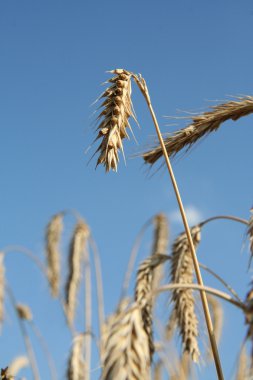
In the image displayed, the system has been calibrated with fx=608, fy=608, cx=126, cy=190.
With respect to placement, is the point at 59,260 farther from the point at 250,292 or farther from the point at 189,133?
the point at 250,292

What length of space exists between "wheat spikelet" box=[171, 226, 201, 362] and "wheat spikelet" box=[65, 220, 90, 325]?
2927 mm

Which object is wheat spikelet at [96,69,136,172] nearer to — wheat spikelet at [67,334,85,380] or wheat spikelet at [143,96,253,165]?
wheat spikelet at [143,96,253,165]

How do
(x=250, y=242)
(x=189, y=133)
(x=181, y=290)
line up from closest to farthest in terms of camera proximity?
1. (x=250, y=242)
2. (x=189, y=133)
3. (x=181, y=290)

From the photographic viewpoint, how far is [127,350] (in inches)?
60.9

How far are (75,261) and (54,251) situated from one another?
35cm

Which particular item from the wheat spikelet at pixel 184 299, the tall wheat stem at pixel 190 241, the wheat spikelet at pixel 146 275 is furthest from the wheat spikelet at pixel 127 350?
the wheat spikelet at pixel 184 299

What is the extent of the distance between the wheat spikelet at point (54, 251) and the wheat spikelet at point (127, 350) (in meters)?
4.52

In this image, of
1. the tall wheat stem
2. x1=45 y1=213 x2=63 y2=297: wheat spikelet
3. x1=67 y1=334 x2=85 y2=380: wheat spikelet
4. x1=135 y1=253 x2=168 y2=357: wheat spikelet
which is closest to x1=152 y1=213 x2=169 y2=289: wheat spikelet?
x1=45 y1=213 x2=63 y2=297: wheat spikelet

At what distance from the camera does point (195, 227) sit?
359cm

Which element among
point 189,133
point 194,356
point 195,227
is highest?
point 189,133

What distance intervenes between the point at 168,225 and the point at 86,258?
1080 mm

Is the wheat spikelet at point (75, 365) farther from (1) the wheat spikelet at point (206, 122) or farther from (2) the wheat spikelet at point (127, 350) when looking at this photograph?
(2) the wheat spikelet at point (127, 350)

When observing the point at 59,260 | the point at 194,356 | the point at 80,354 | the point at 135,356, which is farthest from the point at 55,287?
the point at 135,356

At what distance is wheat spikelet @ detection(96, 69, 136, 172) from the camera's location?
9.30ft
